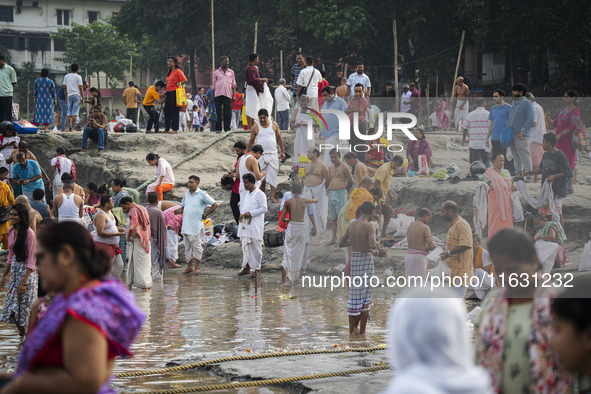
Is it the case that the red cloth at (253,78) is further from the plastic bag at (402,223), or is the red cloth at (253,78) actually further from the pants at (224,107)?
the plastic bag at (402,223)

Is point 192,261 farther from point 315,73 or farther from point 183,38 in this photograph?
point 183,38

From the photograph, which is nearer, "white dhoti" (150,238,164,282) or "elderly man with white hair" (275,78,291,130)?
"white dhoti" (150,238,164,282)

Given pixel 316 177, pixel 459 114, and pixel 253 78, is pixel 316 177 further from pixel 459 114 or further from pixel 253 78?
pixel 459 114

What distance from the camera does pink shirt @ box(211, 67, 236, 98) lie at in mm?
15586

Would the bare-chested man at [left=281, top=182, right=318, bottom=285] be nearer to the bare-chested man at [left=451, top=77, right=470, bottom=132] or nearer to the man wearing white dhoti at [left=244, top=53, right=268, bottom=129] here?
the man wearing white dhoti at [left=244, top=53, right=268, bottom=129]

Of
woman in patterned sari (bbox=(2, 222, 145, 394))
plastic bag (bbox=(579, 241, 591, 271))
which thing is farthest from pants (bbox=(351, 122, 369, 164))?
woman in patterned sari (bbox=(2, 222, 145, 394))

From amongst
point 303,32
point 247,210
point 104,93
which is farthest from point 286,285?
point 104,93

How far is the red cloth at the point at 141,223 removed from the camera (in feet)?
34.1

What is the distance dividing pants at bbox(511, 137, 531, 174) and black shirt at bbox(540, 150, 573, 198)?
23 centimetres

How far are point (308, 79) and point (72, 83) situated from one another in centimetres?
625

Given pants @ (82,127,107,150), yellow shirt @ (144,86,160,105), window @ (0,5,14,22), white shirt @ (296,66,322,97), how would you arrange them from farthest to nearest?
window @ (0,5,14,22), pants @ (82,127,107,150), yellow shirt @ (144,86,160,105), white shirt @ (296,66,322,97)

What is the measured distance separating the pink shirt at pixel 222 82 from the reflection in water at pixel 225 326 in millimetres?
5882

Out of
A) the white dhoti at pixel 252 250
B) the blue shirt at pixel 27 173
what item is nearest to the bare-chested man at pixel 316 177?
the white dhoti at pixel 252 250

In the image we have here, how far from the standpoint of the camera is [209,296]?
33.8 feet
